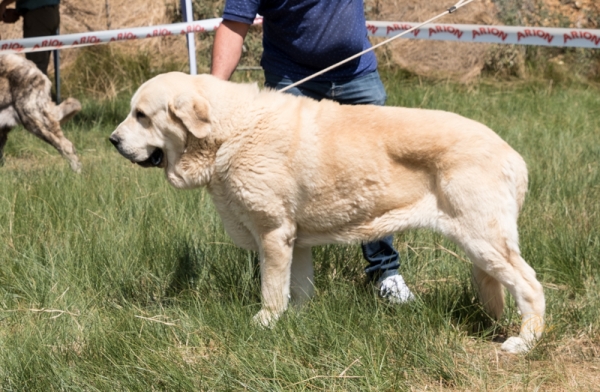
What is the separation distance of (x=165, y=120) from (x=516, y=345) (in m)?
1.97

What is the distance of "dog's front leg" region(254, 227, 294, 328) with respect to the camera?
3750 millimetres

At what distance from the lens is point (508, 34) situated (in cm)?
822

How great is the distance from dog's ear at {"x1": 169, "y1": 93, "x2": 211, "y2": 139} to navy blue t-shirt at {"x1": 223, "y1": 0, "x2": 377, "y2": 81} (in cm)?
64

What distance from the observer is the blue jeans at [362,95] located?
4363 millimetres

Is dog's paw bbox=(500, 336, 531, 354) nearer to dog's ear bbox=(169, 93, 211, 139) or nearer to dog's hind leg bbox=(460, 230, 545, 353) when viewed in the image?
dog's hind leg bbox=(460, 230, 545, 353)

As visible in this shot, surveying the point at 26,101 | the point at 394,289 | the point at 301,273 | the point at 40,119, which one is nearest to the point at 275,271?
the point at 301,273

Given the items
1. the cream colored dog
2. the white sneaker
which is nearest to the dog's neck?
the cream colored dog

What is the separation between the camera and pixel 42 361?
130 inches

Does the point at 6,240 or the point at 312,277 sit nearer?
the point at 312,277

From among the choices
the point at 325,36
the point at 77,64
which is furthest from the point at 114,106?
the point at 325,36

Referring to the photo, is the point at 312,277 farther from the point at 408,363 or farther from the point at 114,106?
the point at 114,106

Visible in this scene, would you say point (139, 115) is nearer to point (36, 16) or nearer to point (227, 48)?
point (227, 48)

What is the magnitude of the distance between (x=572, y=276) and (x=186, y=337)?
2252 mm

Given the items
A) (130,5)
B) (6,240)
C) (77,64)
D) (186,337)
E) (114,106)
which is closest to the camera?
(186,337)
